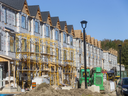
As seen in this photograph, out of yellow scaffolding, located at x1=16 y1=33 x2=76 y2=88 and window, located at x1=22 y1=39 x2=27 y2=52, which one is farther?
window, located at x1=22 y1=39 x2=27 y2=52

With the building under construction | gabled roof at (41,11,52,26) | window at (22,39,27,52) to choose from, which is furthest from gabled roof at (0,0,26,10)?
gabled roof at (41,11,52,26)

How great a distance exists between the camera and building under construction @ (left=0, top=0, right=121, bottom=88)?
2880 cm

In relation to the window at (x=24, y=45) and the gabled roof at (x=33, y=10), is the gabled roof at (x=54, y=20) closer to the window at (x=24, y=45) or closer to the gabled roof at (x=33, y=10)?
the gabled roof at (x=33, y=10)

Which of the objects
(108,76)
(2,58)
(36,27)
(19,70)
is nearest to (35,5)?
(36,27)

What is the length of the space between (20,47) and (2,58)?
541 centimetres

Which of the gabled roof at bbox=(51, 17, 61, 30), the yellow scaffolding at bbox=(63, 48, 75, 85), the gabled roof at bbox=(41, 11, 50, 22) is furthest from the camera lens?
the yellow scaffolding at bbox=(63, 48, 75, 85)

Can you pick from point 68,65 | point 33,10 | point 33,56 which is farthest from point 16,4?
point 68,65

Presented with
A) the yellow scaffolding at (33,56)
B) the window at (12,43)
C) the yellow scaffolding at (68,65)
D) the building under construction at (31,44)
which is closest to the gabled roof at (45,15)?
the building under construction at (31,44)

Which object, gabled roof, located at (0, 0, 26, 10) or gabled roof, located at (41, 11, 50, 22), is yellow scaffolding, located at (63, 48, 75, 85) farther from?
gabled roof, located at (0, 0, 26, 10)

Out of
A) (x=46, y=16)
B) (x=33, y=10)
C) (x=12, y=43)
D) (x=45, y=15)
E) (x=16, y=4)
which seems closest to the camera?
(x=12, y=43)

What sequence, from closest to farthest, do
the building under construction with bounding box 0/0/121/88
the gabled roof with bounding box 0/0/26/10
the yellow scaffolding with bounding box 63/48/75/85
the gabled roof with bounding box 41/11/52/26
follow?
the building under construction with bounding box 0/0/121/88, the gabled roof with bounding box 0/0/26/10, the gabled roof with bounding box 41/11/52/26, the yellow scaffolding with bounding box 63/48/75/85

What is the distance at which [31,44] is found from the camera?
112 feet

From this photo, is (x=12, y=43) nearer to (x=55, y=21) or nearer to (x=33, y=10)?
(x=33, y=10)

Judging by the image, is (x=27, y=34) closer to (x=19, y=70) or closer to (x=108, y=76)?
(x=19, y=70)
